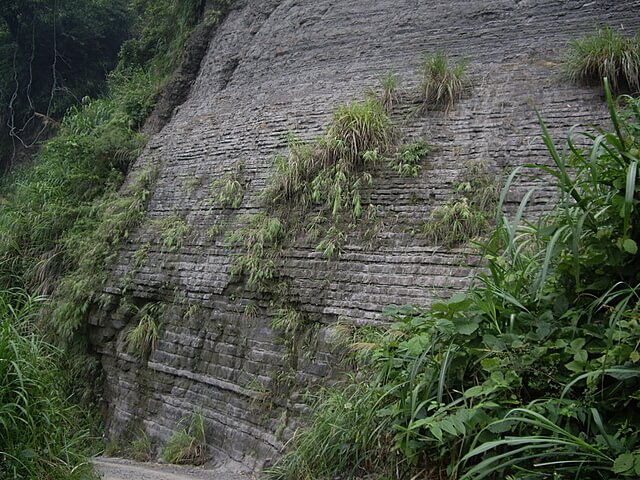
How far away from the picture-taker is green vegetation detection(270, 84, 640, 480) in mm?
2626

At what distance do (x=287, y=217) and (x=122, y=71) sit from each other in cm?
961

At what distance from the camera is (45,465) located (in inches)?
140

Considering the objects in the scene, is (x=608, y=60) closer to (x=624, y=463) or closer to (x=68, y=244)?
(x=624, y=463)

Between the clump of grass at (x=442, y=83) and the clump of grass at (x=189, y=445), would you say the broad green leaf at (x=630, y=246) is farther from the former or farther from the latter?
the clump of grass at (x=189, y=445)

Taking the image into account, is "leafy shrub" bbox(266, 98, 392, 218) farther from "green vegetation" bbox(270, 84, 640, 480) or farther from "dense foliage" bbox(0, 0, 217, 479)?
"green vegetation" bbox(270, 84, 640, 480)

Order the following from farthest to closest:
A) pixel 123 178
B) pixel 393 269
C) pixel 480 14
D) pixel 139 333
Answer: pixel 123 178, pixel 480 14, pixel 139 333, pixel 393 269

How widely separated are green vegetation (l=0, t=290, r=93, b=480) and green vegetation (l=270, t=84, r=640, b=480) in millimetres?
1971

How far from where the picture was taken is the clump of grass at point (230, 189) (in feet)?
23.8

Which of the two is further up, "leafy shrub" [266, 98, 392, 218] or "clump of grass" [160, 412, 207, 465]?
"leafy shrub" [266, 98, 392, 218]

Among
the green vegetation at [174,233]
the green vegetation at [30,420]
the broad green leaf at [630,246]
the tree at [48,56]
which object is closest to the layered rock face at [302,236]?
the green vegetation at [174,233]

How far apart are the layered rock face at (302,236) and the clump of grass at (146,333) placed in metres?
0.09

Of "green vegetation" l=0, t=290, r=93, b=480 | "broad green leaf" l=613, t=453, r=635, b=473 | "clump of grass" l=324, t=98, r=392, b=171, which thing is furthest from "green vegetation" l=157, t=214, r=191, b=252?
"broad green leaf" l=613, t=453, r=635, b=473

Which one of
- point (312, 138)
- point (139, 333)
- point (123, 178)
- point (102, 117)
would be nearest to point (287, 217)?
point (312, 138)

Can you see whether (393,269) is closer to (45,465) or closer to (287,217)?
(287,217)
